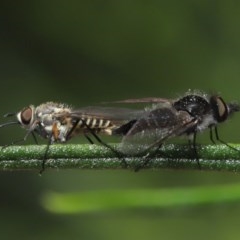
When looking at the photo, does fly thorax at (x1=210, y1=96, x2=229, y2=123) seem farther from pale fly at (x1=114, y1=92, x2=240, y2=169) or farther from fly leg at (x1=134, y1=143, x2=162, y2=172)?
fly leg at (x1=134, y1=143, x2=162, y2=172)

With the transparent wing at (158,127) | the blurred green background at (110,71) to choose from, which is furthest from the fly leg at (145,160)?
the blurred green background at (110,71)

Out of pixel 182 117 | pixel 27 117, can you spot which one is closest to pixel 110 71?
pixel 27 117

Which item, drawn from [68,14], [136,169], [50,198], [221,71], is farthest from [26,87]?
[136,169]

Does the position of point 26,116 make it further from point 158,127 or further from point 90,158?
point 90,158

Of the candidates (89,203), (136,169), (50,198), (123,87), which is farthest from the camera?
(123,87)

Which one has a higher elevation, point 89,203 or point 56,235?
point 89,203

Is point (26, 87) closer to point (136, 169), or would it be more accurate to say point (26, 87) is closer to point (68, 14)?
point (68, 14)
